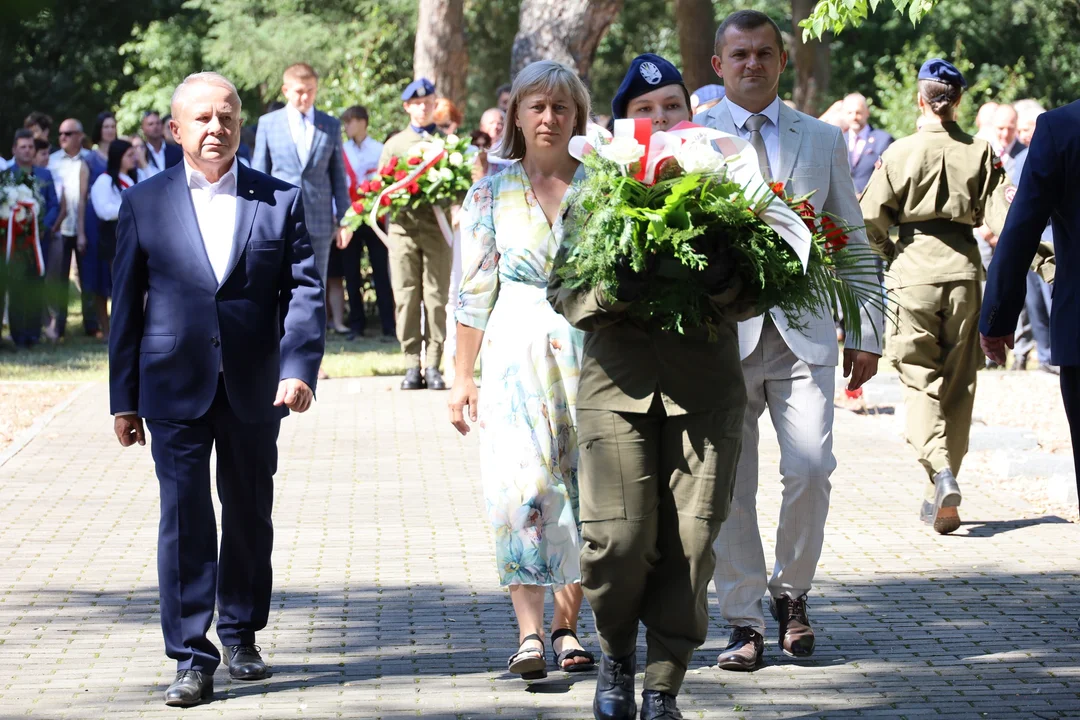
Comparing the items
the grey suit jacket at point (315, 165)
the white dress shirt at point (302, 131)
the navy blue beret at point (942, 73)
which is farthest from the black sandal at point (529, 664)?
the white dress shirt at point (302, 131)

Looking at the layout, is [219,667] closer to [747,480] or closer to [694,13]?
[747,480]

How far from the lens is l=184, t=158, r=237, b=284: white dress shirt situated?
5.18 metres

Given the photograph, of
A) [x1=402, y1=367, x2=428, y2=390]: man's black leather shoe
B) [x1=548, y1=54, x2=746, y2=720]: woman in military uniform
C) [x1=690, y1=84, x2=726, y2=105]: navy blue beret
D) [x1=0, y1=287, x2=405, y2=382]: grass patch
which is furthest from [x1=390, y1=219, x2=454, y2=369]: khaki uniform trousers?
[x1=548, y1=54, x2=746, y2=720]: woman in military uniform

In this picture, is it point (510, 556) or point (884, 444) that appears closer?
point (510, 556)

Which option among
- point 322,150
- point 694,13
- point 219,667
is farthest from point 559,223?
point 694,13

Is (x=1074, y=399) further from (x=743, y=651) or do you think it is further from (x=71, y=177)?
(x=71, y=177)

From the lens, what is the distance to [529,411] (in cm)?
525

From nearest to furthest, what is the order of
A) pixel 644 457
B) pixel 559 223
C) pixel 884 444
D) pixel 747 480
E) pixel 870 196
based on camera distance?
pixel 644 457 → pixel 559 223 → pixel 747 480 → pixel 870 196 → pixel 884 444

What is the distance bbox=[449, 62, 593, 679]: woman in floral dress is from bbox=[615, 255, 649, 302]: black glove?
0.89 metres

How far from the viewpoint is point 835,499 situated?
9156mm

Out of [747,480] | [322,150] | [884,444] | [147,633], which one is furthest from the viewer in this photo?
[322,150]

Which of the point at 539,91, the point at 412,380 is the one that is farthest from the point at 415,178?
the point at 539,91

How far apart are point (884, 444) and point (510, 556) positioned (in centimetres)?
655

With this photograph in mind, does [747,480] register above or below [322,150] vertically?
below
